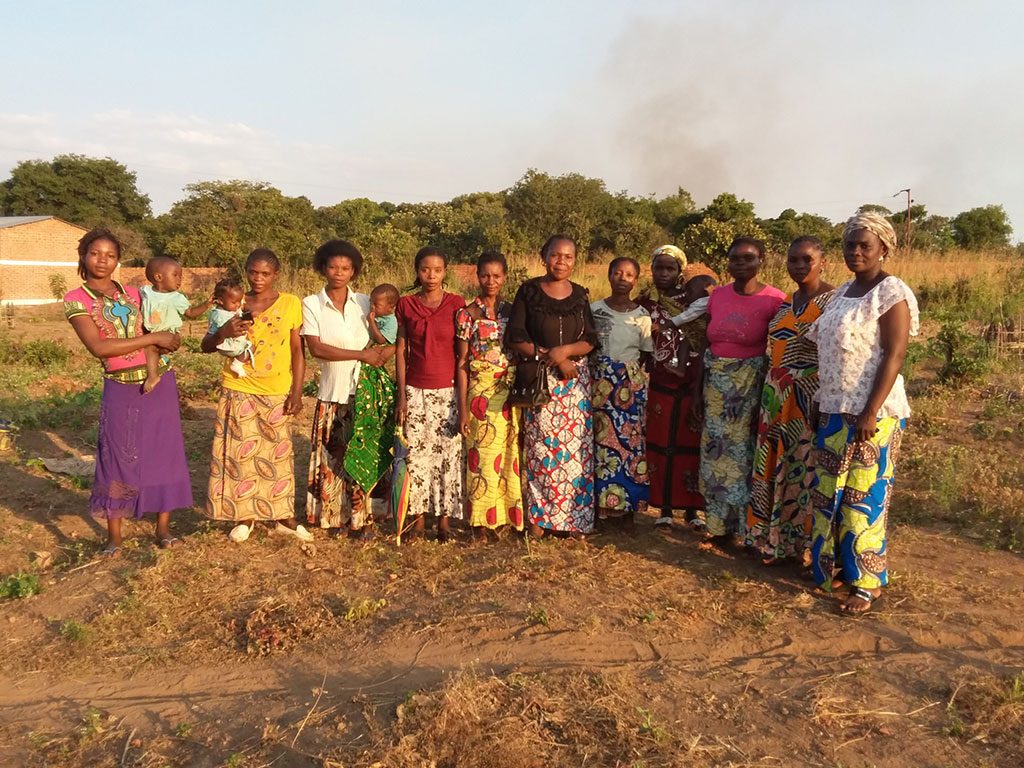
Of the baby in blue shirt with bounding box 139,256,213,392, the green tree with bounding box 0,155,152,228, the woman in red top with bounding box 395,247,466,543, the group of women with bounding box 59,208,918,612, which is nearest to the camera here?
the group of women with bounding box 59,208,918,612

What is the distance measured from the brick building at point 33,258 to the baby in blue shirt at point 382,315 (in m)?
23.0

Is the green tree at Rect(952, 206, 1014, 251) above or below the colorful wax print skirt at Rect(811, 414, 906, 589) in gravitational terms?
above

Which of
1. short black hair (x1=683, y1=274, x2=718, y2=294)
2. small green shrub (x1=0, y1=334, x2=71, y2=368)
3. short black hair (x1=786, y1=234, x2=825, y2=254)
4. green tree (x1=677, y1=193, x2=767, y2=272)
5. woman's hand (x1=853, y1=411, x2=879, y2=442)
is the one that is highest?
green tree (x1=677, y1=193, x2=767, y2=272)

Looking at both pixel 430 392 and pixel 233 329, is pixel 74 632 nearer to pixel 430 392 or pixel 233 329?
pixel 233 329

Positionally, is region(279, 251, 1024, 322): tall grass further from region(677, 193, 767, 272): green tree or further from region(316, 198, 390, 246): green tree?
region(316, 198, 390, 246): green tree

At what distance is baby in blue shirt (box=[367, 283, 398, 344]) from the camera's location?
426 cm

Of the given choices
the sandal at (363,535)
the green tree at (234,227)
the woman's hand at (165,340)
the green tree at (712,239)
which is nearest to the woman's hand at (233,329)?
the woman's hand at (165,340)

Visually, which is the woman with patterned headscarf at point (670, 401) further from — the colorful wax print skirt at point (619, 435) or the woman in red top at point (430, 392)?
the woman in red top at point (430, 392)

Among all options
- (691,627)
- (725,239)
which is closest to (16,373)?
(691,627)

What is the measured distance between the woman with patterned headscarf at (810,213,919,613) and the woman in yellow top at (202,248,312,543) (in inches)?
111

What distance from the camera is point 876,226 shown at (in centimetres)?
323

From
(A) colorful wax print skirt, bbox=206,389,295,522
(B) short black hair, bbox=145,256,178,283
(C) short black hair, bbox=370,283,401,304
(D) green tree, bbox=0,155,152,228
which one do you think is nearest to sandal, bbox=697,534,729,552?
(C) short black hair, bbox=370,283,401,304

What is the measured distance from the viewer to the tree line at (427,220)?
1769 cm

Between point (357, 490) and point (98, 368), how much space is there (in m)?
7.68
